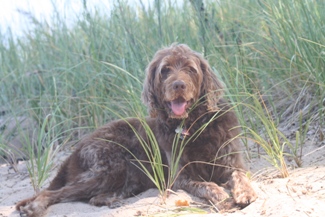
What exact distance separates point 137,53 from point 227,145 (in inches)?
90.6

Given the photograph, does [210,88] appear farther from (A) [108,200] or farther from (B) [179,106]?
(A) [108,200]

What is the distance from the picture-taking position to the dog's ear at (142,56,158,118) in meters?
4.89

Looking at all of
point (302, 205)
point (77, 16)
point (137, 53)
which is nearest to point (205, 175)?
point (302, 205)

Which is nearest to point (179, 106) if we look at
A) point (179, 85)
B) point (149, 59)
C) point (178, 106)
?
point (178, 106)

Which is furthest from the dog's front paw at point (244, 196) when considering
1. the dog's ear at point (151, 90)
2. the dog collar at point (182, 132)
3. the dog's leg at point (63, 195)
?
the dog's leg at point (63, 195)

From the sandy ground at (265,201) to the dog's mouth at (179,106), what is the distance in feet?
2.13

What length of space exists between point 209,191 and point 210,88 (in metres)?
0.98

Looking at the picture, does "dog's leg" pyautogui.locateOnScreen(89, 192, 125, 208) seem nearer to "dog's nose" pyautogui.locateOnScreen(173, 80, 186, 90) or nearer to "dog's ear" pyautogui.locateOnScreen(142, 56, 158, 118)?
"dog's ear" pyautogui.locateOnScreen(142, 56, 158, 118)

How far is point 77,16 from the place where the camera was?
764 centimetres

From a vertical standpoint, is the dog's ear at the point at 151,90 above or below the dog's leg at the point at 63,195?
above

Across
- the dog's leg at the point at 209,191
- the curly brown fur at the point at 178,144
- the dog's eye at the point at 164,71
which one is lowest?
the dog's leg at the point at 209,191

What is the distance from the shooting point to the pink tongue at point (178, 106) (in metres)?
4.59

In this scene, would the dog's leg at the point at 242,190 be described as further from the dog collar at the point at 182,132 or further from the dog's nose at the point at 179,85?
the dog's nose at the point at 179,85

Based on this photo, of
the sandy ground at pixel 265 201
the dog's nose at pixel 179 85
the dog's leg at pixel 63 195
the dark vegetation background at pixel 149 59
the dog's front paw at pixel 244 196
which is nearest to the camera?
the sandy ground at pixel 265 201
